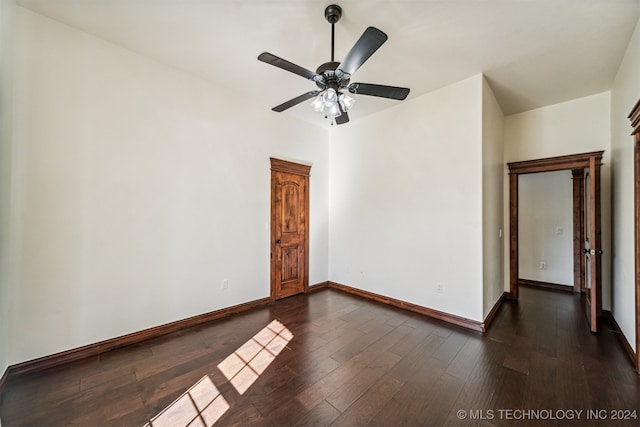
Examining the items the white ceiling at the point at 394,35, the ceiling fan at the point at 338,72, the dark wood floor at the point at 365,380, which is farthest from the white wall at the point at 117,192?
the ceiling fan at the point at 338,72

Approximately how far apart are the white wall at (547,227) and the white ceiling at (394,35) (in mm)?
2134

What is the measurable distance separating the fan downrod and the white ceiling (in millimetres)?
55

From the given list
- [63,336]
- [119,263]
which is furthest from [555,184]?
A: [63,336]

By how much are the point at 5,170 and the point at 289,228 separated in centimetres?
319

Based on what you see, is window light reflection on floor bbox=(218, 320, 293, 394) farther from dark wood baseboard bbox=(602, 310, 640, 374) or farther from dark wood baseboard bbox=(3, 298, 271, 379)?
dark wood baseboard bbox=(602, 310, 640, 374)

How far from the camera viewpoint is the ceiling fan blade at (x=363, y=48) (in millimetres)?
1666

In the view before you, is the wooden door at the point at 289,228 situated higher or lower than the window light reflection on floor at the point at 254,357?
higher

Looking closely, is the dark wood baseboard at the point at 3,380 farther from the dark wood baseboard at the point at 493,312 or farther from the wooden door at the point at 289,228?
the dark wood baseboard at the point at 493,312

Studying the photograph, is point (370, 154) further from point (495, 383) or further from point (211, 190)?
point (495, 383)

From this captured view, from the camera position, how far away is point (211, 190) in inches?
135

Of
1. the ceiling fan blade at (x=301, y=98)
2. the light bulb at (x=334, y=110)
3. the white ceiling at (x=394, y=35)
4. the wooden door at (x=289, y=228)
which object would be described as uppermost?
the white ceiling at (x=394, y=35)

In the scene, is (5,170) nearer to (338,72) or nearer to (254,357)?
(254,357)

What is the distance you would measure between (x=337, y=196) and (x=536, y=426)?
3.88 m

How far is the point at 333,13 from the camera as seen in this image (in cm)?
214
